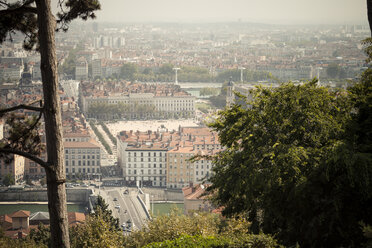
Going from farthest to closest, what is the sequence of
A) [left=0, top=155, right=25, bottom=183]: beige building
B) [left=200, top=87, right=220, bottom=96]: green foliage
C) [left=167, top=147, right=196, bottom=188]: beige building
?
[left=200, top=87, right=220, bottom=96]: green foliage → [left=167, top=147, right=196, bottom=188]: beige building → [left=0, top=155, right=25, bottom=183]: beige building

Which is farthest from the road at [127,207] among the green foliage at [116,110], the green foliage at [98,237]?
the green foliage at [116,110]

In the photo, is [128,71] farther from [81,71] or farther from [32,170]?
[32,170]

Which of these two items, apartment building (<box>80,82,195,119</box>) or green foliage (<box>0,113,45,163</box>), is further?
apartment building (<box>80,82,195,119</box>)

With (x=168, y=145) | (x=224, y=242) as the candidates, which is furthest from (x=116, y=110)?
(x=224, y=242)

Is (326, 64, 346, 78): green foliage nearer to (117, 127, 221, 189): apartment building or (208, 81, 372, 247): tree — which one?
(117, 127, 221, 189): apartment building

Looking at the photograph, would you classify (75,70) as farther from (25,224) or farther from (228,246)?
(228,246)

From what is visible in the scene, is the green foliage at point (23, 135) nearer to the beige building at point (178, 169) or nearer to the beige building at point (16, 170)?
the beige building at point (178, 169)

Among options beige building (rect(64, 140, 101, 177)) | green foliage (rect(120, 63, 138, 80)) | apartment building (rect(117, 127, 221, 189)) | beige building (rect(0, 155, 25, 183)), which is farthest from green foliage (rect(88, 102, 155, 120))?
green foliage (rect(120, 63, 138, 80))
